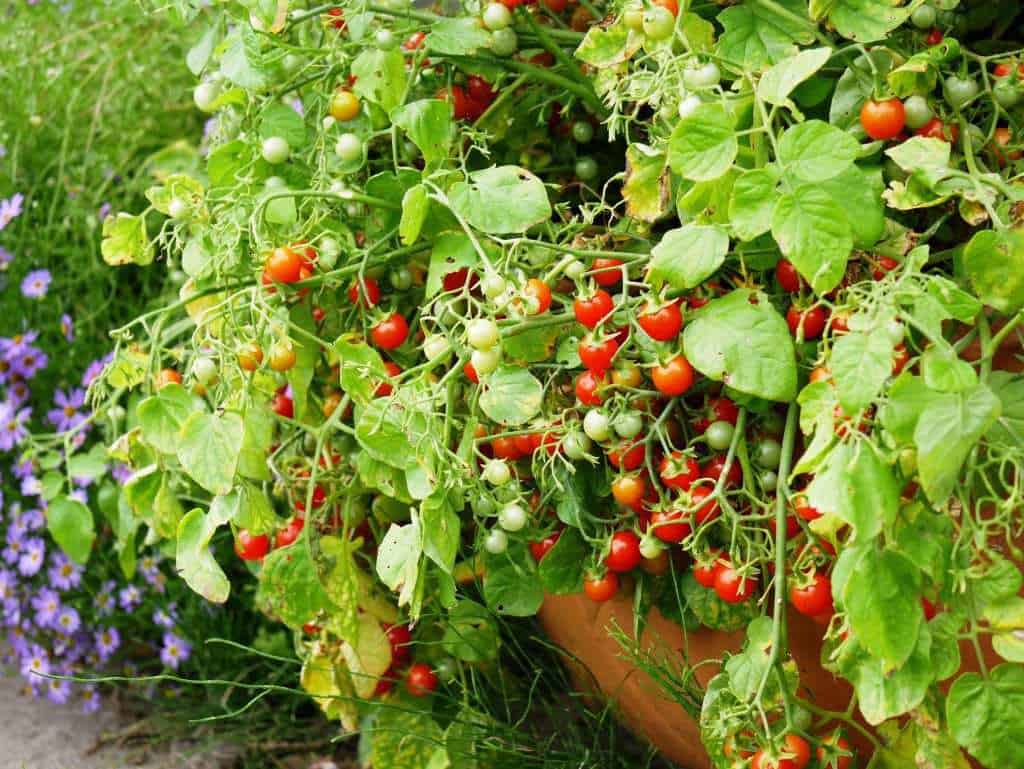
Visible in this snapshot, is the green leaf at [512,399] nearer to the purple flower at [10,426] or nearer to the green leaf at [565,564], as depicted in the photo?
the green leaf at [565,564]

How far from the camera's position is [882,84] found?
98cm

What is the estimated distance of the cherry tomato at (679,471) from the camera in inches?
38.0

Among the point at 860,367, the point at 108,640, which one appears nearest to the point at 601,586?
the point at 860,367

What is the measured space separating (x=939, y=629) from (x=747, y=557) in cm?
16

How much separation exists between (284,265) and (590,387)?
0.30 meters

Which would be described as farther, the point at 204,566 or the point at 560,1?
the point at 560,1

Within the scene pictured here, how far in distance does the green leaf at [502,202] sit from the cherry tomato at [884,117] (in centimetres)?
27

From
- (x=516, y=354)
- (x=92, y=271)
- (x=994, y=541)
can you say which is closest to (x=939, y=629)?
(x=994, y=541)

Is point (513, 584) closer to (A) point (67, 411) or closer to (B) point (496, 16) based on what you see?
(B) point (496, 16)

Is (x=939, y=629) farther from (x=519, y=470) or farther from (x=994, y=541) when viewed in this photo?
(x=519, y=470)

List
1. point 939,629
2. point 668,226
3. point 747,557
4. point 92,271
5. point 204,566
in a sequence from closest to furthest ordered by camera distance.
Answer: point 939,629 → point 747,557 → point 204,566 → point 668,226 → point 92,271

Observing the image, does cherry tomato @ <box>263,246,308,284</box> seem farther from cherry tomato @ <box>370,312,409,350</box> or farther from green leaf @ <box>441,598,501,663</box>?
green leaf @ <box>441,598,501,663</box>

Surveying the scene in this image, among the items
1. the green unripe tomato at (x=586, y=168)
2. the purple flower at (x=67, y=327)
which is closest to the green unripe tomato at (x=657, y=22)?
the green unripe tomato at (x=586, y=168)

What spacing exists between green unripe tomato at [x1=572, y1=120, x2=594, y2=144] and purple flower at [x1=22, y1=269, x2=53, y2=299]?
2.80 ft
